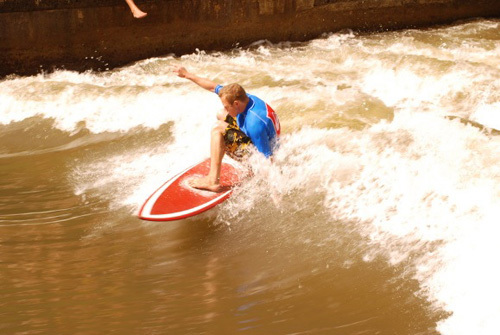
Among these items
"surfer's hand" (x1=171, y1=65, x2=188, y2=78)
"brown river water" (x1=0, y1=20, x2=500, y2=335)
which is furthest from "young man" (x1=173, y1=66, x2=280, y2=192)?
"surfer's hand" (x1=171, y1=65, x2=188, y2=78)

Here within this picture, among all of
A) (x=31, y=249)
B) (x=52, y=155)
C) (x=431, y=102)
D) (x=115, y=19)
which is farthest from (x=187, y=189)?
(x=115, y=19)

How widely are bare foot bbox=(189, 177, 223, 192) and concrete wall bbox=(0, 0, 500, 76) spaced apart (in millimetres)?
5111

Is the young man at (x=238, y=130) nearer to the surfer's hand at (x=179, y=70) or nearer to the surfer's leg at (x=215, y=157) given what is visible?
the surfer's leg at (x=215, y=157)

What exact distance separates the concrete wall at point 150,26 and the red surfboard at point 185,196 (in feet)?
16.0

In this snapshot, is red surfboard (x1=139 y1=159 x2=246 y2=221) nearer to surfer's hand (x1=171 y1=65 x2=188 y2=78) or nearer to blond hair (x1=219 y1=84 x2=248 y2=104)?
blond hair (x1=219 y1=84 x2=248 y2=104)

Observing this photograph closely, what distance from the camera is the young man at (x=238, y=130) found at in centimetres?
513

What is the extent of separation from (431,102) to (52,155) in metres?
4.21

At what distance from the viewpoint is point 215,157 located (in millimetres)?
5172

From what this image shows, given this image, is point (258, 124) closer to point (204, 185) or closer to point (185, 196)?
point (204, 185)

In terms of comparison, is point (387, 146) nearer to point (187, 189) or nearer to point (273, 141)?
point (273, 141)

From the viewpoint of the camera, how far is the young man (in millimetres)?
5129

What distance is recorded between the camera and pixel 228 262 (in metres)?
4.46

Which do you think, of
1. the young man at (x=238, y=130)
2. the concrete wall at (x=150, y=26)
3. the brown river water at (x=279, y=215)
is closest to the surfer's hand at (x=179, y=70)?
the young man at (x=238, y=130)

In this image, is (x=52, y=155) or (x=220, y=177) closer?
(x=220, y=177)
